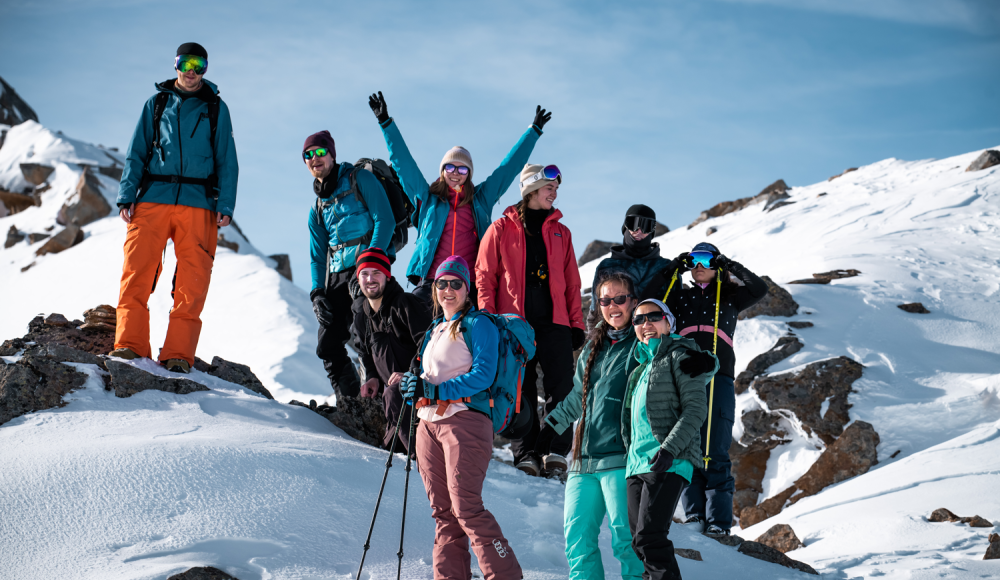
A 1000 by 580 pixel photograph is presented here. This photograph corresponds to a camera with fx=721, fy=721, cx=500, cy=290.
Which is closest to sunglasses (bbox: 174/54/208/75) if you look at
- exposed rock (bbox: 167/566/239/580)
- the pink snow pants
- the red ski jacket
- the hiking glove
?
the red ski jacket

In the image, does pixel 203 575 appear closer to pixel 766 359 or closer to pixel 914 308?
pixel 766 359

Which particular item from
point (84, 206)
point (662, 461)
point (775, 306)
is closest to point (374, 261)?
point (662, 461)

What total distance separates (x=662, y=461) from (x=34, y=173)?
3215cm

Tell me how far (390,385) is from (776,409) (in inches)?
293

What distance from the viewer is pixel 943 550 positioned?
592 cm

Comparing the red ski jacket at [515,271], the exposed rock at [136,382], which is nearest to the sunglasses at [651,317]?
the red ski jacket at [515,271]

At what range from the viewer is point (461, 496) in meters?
3.67

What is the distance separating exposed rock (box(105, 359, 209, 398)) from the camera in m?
5.68

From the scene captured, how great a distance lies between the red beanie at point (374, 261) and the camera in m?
5.21

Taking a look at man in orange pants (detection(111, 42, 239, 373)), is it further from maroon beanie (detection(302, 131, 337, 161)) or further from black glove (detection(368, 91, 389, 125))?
black glove (detection(368, 91, 389, 125))

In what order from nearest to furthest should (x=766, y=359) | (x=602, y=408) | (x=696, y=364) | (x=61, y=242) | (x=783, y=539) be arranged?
1. (x=696, y=364)
2. (x=602, y=408)
3. (x=783, y=539)
4. (x=766, y=359)
5. (x=61, y=242)

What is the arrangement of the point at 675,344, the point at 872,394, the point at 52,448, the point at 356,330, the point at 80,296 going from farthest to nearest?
the point at 80,296 < the point at 872,394 < the point at 356,330 < the point at 52,448 < the point at 675,344

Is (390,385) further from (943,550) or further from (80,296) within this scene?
(80,296)

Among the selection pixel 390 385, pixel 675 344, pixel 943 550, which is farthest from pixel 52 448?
pixel 943 550
